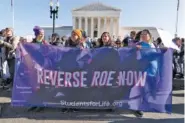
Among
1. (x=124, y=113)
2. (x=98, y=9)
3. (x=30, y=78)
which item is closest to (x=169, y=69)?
(x=124, y=113)

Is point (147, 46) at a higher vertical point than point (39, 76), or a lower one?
higher

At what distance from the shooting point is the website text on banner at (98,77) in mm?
6105

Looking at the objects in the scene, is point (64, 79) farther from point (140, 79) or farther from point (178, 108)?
point (178, 108)

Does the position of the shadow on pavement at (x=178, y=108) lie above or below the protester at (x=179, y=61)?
below

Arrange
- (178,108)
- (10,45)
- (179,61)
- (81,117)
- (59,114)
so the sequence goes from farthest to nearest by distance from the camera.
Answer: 1. (179,61)
2. (10,45)
3. (178,108)
4. (59,114)
5. (81,117)

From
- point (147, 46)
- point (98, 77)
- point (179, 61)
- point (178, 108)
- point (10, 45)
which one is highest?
point (147, 46)

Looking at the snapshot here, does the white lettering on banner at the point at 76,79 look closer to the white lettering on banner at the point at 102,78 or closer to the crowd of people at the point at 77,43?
the white lettering on banner at the point at 102,78

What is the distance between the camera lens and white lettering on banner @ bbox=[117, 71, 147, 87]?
6.13 meters

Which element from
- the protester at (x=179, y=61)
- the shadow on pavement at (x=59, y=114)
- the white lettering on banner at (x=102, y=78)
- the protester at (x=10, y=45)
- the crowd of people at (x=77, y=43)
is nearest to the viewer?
the shadow on pavement at (x=59, y=114)

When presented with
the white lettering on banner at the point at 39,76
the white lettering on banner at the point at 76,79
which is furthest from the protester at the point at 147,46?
the white lettering on banner at the point at 39,76

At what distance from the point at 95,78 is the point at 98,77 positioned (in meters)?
0.06

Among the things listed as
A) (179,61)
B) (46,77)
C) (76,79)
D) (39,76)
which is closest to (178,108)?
(76,79)

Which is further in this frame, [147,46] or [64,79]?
[147,46]

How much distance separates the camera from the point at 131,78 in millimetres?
6141
